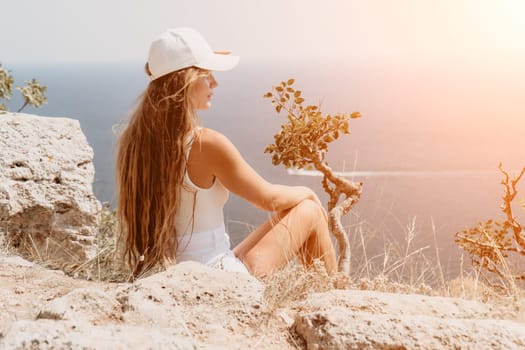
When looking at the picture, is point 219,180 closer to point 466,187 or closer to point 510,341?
point 510,341

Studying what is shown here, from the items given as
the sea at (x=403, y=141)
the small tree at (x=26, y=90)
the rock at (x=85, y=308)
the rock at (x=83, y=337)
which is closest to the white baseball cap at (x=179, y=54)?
the sea at (x=403, y=141)

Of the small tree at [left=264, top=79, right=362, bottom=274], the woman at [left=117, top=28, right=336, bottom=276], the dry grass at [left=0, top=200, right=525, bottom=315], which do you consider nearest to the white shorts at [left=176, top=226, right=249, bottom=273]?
the woman at [left=117, top=28, right=336, bottom=276]

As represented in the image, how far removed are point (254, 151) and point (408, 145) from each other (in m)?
13.9

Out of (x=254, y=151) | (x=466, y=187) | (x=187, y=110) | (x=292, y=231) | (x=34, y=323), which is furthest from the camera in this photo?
(x=254, y=151)

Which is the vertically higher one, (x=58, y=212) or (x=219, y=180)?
(x=219, y=180)

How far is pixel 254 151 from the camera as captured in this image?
3997 centimetres

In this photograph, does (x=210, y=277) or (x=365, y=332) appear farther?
(x=210, y=277)

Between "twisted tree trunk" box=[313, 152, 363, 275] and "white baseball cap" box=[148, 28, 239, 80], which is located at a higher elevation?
"white baseball cap" box=[148, 28, 239, 80]

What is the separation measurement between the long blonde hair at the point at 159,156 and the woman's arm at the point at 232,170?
102 mm

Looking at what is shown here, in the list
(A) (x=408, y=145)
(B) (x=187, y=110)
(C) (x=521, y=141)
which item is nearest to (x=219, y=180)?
(B) (x=187, y=110)

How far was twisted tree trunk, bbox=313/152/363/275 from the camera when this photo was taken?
356 cm

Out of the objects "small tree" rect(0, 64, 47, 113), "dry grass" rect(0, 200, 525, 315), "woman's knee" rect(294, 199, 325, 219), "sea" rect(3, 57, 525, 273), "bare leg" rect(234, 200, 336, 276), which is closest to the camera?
"dry grass" rect(0, 200, 525, 315)

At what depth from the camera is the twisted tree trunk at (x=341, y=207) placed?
3559 millimetres

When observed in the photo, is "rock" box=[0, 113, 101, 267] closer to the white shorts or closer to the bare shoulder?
the white shorts
